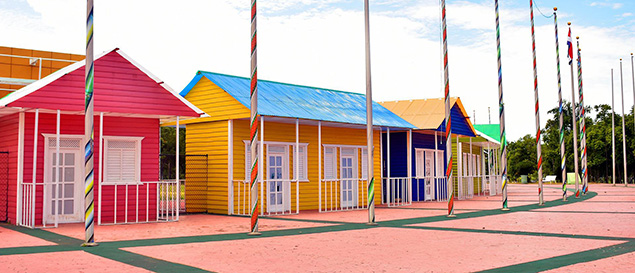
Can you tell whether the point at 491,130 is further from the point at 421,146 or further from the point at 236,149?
the point at 236,149

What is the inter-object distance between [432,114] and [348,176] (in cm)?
571

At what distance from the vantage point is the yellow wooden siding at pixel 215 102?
17016 millimetres

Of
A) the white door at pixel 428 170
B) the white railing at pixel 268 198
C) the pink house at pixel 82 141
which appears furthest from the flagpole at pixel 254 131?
the white door at pixel 428 170

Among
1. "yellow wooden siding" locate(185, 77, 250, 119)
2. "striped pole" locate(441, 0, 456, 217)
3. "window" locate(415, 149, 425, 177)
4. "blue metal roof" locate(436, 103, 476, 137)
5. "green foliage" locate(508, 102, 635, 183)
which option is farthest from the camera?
"green foliage" locate(508, 102, 635, 183)

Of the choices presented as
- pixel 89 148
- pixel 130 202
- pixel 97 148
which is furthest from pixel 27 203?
pixel 89 148

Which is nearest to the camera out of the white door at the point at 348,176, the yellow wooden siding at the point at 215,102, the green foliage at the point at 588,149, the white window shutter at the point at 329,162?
the yellow wooden siding at the point at 215,102

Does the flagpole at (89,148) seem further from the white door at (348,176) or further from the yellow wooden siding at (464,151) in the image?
the yellow wooden siding at (464,151)

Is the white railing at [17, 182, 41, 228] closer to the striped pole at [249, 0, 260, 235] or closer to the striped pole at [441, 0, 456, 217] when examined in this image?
the striped pole at [249, 0, 260, 235]

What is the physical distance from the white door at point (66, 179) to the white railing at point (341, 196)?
752cm

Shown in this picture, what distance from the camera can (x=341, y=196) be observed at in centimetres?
2000

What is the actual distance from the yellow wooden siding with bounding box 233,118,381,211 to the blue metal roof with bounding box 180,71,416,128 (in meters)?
0.74

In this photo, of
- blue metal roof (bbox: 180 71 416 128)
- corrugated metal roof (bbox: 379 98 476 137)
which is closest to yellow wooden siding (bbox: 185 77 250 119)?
blue metal roof (bbox: 180 71 416 128)

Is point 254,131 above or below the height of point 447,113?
below

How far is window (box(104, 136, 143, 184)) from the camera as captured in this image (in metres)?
15.0
